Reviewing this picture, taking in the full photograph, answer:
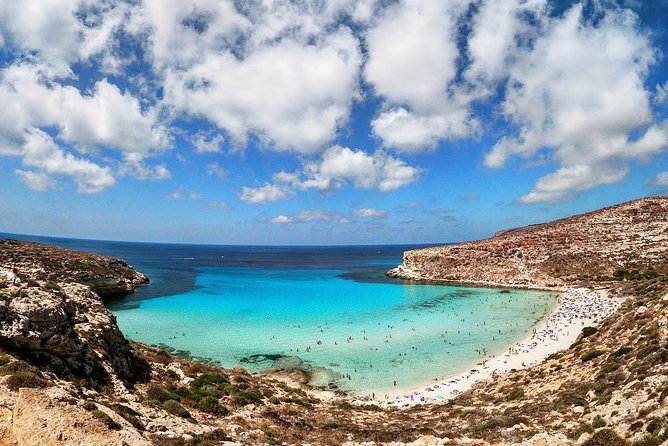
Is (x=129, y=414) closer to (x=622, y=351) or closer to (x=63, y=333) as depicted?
(x=63, y=333)

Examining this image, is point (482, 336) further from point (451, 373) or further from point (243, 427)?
point (243, 427)

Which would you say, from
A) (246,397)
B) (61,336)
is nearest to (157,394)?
(246,397)

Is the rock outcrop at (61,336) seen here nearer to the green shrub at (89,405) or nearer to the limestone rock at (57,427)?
the green shrub at (89,405)

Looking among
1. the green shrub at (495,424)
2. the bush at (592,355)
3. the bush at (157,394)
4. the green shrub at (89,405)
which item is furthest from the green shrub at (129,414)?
the bush at (592,355)

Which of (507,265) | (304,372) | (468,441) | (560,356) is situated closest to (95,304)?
(304,372)

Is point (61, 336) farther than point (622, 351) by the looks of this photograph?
No

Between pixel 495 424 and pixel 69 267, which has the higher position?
pixel 69 267
